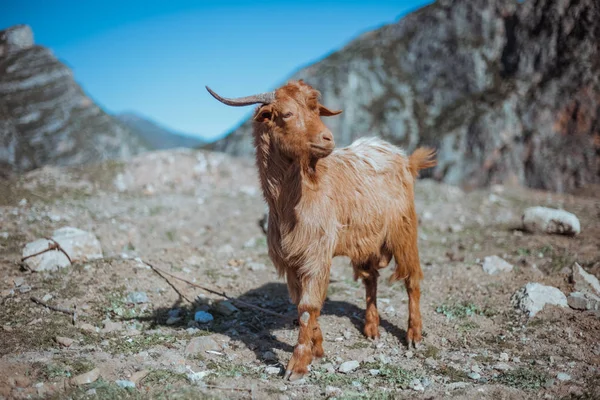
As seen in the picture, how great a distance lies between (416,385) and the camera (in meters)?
4.12

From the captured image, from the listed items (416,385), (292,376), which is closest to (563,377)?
(416,385)

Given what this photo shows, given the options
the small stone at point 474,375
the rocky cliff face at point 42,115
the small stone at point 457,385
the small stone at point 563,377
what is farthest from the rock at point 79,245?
the rocky cliff face at point 42,115

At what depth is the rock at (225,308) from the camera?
5996mm

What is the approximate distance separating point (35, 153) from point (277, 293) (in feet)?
51.7

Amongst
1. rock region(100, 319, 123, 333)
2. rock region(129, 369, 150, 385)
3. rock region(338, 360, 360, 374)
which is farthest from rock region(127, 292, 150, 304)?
rock region(338, 360, 360, 374)

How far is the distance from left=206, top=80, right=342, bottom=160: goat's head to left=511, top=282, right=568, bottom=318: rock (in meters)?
3.89

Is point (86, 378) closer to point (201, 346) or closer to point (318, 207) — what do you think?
point (201, 346)

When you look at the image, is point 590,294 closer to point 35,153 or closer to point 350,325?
point 350,325

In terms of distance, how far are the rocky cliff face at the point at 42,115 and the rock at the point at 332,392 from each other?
16.0m

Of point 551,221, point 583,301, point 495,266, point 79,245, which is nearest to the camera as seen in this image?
point 583,301

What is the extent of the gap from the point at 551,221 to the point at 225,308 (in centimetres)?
757

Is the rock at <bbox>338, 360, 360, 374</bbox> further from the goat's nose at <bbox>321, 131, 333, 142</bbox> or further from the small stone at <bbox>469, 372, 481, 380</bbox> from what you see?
the goat's nose at <bbox>321, 131, 333, 142</bbox>

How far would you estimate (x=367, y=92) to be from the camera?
28.0 metres

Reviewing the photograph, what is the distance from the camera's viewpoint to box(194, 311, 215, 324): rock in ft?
18.7
